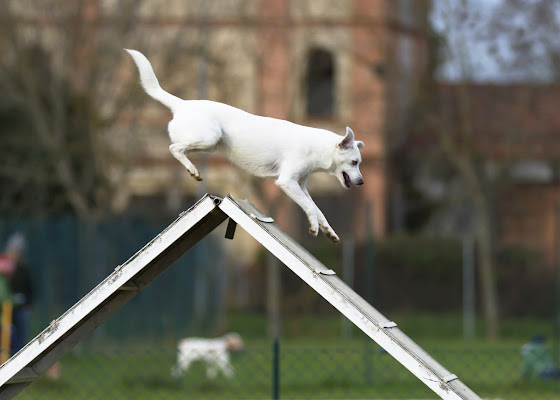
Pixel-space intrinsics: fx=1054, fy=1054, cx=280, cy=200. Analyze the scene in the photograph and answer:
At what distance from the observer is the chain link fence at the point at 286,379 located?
9.60 meters

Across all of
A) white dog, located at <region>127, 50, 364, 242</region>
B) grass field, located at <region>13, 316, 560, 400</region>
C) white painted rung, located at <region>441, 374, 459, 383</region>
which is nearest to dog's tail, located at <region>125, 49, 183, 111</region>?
white dog, located at <region>127, 50, 364, 242</region>

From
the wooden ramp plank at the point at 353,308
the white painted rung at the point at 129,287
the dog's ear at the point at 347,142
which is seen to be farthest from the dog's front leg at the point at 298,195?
the white painted rung at the point at 129,287

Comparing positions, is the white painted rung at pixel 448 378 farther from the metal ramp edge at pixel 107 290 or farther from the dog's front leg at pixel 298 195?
the metal ramp edge at pixel 107 290

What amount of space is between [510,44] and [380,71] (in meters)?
2.44

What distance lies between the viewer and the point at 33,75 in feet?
56.2

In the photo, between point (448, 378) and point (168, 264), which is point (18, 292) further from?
point (448, 378)

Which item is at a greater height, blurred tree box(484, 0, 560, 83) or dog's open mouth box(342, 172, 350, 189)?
blurred tree box(484, 0, 560, 83)

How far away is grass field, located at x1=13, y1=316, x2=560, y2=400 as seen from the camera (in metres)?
9.60

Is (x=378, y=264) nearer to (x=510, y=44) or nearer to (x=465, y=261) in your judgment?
(x=465, y=261)

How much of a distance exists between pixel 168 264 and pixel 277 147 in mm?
916

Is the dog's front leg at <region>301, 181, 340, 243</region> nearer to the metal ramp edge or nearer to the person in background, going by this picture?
the metal ramp edge

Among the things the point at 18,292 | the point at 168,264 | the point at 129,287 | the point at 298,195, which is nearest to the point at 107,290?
the point at 129,287

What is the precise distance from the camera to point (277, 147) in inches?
213

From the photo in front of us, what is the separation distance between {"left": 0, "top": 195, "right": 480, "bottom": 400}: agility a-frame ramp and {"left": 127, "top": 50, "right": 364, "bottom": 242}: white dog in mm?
218
